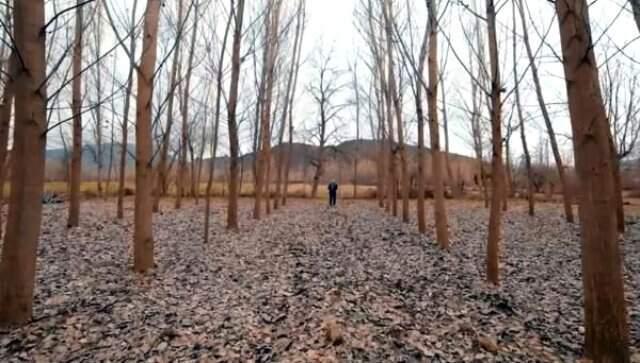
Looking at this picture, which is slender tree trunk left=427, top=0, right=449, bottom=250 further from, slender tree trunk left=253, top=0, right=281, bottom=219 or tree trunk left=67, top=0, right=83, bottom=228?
tree trunk left=67, top=0, right=83, bottom=228

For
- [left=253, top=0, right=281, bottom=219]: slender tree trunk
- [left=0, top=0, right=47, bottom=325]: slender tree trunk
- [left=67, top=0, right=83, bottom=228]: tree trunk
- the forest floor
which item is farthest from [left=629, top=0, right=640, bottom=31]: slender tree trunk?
[left=67, top=0, right=83, bottom=228]: tree trunk

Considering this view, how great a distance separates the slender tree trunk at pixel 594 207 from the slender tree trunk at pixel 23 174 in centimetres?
456

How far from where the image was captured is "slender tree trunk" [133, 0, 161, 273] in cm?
564

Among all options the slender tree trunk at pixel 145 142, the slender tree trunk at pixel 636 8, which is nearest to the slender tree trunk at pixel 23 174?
the slender tree trunk at pixel 145 142

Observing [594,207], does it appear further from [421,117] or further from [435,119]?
[421,117]

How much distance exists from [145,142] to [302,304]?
3.35 metres

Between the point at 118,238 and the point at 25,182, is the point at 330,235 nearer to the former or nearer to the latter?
the point at 118,238

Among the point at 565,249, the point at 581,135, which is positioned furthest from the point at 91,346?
the point at 565,249

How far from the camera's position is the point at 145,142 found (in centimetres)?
575

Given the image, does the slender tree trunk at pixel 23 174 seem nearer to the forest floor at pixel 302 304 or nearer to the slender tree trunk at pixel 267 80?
the forest floor at pixel 302 304

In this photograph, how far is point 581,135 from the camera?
2801 mm

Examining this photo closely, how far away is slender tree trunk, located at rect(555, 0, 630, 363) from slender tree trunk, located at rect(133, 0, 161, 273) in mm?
5107

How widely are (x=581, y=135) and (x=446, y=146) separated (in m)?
17.8

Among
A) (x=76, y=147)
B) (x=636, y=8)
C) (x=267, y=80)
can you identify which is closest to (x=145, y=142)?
(x=76, y=147)
